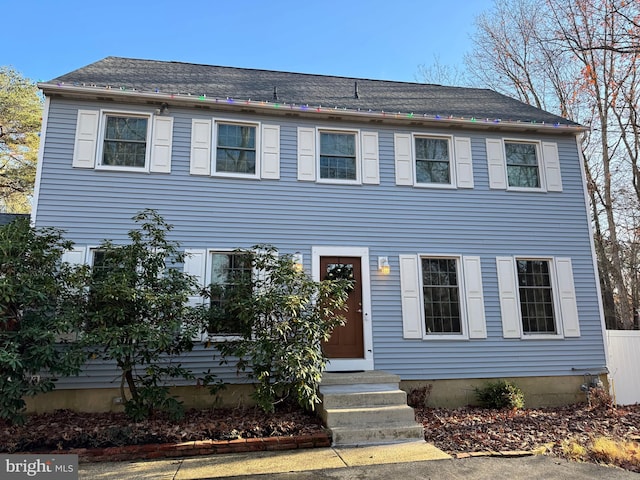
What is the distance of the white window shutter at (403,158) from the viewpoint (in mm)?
7324

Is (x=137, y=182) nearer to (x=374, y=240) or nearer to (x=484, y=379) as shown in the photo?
(x=374, y=240)

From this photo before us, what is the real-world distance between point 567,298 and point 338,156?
5.14 meters

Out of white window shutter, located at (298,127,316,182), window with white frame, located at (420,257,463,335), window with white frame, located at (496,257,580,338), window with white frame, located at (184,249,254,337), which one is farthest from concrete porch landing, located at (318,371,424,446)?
white window shutter, located at (298,127,316,182)

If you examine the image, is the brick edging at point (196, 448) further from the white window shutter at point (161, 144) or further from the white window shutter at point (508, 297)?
the white window shutter at point (161, 144)

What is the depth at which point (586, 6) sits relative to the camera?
8266 millimetres

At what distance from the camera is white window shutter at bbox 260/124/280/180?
274 inches

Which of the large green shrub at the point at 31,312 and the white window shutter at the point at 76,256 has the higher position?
the white window shutter at the point at 76,256

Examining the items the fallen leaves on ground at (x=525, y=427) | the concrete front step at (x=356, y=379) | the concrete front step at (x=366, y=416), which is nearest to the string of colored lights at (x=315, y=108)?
the concrete front step at (x=356, y=379)

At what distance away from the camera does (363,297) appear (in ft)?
22.1

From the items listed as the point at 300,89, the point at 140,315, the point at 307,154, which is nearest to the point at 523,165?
the point at 307,154

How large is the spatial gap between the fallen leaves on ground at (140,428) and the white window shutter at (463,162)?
16.8 feet

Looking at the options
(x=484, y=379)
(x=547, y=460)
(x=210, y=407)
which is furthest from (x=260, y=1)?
(x=547, y=460)

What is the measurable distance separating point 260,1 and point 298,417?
28.8ft

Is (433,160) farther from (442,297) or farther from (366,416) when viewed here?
(366,416)
